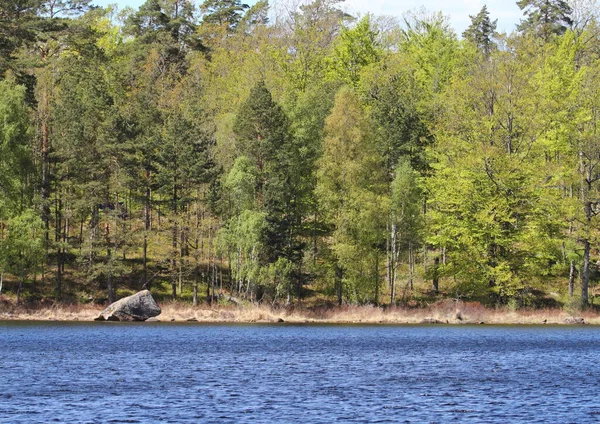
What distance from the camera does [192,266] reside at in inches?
3265

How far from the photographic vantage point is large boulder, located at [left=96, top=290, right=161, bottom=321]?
72875 mm

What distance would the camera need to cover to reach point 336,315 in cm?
7775

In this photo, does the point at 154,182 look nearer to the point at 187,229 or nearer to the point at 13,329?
the point at 187,229

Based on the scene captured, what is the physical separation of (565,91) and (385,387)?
187 ft

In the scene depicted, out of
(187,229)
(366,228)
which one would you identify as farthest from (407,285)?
(187,229)

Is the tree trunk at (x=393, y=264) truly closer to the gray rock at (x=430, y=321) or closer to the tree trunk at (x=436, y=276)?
the tree trunk at (x=436, y=276)

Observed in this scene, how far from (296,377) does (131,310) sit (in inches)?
1551

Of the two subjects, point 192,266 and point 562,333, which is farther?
point 192,266

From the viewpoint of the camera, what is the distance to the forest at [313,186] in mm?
78688

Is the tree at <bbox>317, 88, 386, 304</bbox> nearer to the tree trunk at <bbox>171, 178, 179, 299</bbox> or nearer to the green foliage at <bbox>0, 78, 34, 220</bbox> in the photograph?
the tree trunk at <bbox>171, 178, 179, 299</bbox>

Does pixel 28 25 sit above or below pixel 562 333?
above

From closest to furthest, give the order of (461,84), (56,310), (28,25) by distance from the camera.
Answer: (56,310)
(461,84)
(28,25)

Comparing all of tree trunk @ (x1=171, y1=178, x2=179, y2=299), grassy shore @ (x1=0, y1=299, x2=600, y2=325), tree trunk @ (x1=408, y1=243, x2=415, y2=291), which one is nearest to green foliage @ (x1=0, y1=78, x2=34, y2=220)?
grassy shore @ (x1=0, y1=299, x2=600, y2=325)

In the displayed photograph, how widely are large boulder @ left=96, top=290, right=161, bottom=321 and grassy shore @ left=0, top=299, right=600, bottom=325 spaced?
1968mm
